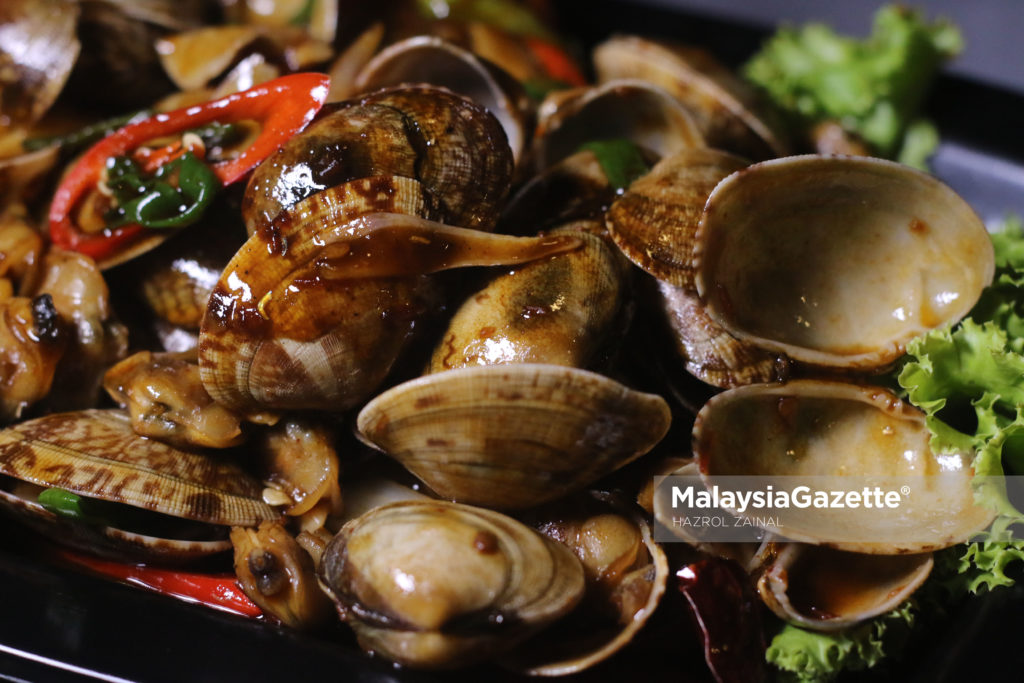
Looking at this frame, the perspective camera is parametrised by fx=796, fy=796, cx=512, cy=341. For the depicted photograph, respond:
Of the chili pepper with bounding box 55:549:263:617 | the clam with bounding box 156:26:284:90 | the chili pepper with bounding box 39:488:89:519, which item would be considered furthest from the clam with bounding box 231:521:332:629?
the clam with bounding box 156:26:284:90

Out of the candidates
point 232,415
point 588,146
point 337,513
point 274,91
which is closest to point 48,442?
point 232,415

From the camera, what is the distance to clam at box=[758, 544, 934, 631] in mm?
1635

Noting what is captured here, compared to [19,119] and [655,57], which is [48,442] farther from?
[655,57]

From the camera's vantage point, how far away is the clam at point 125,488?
168 centimetres

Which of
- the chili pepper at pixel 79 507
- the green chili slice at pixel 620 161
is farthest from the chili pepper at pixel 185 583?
the green chili slice at pixel 620 161

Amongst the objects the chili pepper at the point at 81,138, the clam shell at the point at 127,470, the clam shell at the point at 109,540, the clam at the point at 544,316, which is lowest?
the clam shell at the point at 109,540

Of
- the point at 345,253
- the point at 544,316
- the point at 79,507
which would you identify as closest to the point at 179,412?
the point at 79,507

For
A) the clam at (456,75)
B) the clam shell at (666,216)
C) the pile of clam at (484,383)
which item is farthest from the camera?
the clam at (456,75)

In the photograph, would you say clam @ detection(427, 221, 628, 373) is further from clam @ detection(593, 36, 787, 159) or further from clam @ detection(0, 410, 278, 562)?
clam @ detection(593, 36, 787, 159)

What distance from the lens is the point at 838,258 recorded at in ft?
6.37

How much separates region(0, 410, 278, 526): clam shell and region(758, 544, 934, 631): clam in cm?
112

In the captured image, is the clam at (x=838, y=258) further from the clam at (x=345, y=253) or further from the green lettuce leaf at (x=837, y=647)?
the green lettuce leaf at (x=837, y=647)

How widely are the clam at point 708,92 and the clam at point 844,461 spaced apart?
1.15 m

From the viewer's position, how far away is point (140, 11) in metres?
2.86
